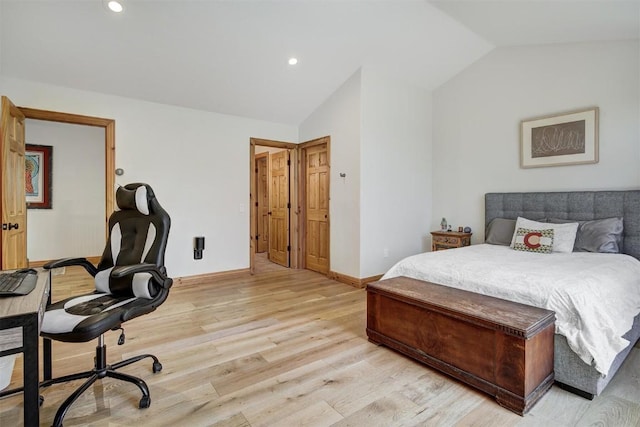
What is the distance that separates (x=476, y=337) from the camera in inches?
77.1

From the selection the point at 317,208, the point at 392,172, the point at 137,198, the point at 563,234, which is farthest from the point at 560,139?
the point at 137,198

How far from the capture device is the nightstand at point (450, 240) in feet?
14.6

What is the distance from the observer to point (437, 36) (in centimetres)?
392

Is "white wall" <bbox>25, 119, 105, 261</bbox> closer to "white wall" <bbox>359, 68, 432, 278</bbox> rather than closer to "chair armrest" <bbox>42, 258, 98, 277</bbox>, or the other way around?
"chair armrest" <bbox>42, 258, 98, 277</bbox>

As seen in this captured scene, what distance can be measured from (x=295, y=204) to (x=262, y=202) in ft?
5.95

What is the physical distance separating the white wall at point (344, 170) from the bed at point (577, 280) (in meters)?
1.53

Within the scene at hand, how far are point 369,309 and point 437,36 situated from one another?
334 cm

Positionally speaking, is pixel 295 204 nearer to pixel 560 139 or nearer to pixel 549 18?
pixel 560 139

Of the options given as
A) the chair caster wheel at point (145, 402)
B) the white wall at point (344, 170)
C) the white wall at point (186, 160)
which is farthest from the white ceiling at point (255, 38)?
the chair caster wheel at point (145, 402)

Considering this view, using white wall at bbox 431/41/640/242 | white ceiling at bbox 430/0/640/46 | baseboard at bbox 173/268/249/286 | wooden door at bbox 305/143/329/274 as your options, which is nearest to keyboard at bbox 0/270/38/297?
baseboard at bbox 173/268/249/286

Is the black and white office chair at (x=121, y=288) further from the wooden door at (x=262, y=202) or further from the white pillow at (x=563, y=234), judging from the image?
the wooden door at (x=262, y=202)

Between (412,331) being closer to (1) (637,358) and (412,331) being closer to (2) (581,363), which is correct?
(2) (581,363)

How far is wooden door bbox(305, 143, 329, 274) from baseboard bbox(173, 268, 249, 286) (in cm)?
112

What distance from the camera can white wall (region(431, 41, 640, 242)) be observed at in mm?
3395
